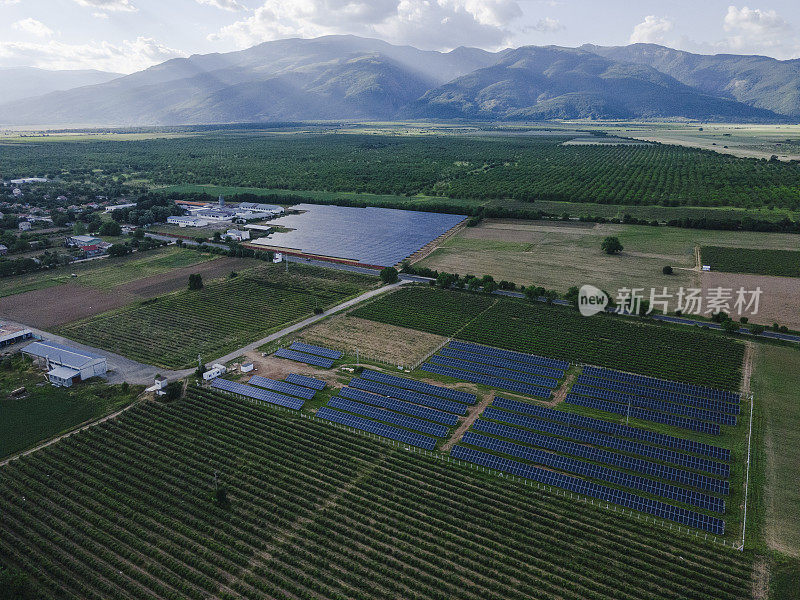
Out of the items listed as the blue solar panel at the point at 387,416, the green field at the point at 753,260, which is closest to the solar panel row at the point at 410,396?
the blue solar panel at the point at 387,416

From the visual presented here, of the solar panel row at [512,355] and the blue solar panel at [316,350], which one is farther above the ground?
the solar panel row at [512,355]

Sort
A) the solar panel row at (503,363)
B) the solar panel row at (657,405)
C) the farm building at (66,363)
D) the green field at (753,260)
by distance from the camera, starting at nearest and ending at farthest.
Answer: the solar panel row at (657,405), the farm building at (66,363), the solar panel row at (503,363), the green field at (753,260)

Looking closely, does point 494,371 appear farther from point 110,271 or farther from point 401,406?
point 110,271

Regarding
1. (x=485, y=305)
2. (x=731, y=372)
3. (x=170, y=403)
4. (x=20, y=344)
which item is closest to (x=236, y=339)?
(x=170, y=403)

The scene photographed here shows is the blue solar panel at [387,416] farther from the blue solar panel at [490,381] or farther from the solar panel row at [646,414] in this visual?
the solar panel row at [646,414]

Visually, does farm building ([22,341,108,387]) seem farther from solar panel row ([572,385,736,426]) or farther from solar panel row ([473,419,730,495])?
solar panel row ([572,385,736,426])
